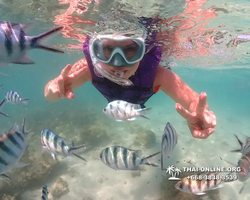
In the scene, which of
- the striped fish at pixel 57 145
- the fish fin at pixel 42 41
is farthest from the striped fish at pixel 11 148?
the fish fin at pixel 42 41

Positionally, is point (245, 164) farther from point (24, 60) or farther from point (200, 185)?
point (24, 60)

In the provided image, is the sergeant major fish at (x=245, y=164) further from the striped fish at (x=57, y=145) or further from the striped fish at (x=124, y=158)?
the striped fish at (x=57, y=145)

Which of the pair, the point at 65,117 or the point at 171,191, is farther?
the point at 65,117

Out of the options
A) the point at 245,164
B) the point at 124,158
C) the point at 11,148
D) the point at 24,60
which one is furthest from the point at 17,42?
the point at 245,164

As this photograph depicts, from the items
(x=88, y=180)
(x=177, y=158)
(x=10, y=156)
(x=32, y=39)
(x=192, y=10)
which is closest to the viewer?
(x=32, y=39)

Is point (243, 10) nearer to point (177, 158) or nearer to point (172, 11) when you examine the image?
point (172, 11)

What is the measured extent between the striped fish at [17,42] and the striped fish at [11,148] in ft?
5.76

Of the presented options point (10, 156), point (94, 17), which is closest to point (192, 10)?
point (94, 17)

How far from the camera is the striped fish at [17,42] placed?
4.72ft

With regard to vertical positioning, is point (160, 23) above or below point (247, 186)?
above

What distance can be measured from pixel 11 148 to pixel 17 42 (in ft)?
6.47

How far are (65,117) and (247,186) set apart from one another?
17.3 m

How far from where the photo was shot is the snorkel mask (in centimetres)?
415

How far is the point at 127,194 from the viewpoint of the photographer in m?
8.16
